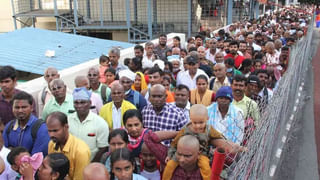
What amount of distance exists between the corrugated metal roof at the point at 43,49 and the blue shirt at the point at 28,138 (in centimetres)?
422

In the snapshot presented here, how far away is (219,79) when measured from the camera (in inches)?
192

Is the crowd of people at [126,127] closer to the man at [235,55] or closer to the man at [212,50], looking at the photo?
the man at [235,55]

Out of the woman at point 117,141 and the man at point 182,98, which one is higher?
the man at point 182,98

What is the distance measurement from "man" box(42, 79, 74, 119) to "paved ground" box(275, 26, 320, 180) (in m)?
3.19

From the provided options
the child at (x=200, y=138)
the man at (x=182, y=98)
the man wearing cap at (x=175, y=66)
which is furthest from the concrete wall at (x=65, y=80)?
the child at (x=200, y=138)

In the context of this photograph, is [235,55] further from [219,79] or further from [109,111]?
[109,111]

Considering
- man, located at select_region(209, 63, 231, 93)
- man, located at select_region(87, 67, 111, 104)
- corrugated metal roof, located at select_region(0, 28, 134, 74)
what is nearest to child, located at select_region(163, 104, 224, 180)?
man, located at select_region(87, 67, 111, 104)

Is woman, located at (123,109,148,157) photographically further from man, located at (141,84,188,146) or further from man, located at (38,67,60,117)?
man, located at (38,67,60,117)

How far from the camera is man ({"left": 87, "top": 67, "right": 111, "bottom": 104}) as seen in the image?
441 cm

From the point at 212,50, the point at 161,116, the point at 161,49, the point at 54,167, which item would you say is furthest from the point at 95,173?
the point at 212,50

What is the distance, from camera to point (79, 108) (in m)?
3.37

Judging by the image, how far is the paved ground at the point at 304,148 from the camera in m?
5.04

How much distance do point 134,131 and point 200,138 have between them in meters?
0.82

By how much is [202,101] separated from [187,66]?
1077 mm
